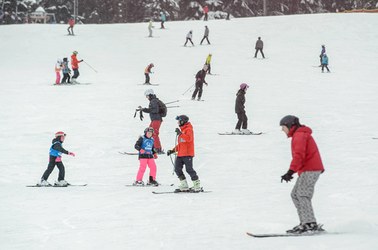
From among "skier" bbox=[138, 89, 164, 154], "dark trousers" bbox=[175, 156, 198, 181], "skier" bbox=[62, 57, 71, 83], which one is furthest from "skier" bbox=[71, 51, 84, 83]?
"dark trousers" bbox=[175, 156, 198, 181]

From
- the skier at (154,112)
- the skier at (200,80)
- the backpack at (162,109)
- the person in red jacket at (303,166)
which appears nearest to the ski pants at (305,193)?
the person in red jacket at (303,166)

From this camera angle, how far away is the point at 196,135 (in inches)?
768

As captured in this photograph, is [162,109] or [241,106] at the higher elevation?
[162,109]

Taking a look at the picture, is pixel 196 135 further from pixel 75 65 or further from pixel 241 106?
pixel 75 65

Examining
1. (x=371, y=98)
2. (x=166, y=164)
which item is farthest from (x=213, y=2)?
(x=166, y=164)

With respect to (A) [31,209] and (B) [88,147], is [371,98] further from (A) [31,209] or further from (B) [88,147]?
(A) [31,209]

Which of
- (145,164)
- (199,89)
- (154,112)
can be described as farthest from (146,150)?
(199,89)

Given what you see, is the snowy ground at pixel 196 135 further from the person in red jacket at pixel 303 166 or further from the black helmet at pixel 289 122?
the black helmet at pixel 289 122

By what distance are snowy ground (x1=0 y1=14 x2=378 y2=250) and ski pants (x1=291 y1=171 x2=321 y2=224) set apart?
0.97 feet

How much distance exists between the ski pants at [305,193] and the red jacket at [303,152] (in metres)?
0.07

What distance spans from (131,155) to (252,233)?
8551 millimetres

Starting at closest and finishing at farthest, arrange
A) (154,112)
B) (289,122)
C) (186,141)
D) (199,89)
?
(289,122)
(186,141)
(154,112)
(199,89)

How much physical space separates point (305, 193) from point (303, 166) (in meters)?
0.31

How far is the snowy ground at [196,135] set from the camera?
9.02 meters
